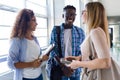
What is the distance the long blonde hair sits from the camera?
5.40ft

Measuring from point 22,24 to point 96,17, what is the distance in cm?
72

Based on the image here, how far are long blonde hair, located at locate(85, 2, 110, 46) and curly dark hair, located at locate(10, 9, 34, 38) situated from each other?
605mm

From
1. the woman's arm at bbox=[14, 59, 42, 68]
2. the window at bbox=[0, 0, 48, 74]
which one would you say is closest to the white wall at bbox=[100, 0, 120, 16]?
the window at bbox=[0, 0, 48, 74]

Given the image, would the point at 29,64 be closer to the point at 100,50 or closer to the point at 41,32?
the point at 100,50

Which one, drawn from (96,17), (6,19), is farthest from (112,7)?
(96,17)

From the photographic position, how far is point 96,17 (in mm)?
1661

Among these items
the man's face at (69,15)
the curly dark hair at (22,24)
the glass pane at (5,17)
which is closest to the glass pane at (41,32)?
the glass pane at (5,17)

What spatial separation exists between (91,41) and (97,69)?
0.25 metres

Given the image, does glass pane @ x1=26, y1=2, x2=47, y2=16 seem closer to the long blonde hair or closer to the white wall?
the long blonde hair

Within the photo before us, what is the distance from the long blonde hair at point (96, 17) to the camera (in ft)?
5.40

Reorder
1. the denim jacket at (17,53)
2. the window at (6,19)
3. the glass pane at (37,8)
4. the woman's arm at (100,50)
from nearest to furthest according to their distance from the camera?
1. the woman's arm at (100,50)
2. the denim jacket at (17,53)
3. the window at (6,19)
4. the glass pane at (37,8)

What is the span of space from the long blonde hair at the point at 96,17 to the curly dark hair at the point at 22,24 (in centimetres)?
61

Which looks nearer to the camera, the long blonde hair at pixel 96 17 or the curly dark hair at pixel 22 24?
the long blonde hair at pixel 96 17

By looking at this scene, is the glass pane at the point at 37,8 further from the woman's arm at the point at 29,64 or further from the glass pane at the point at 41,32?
the woman's arm at the point at 29,64
